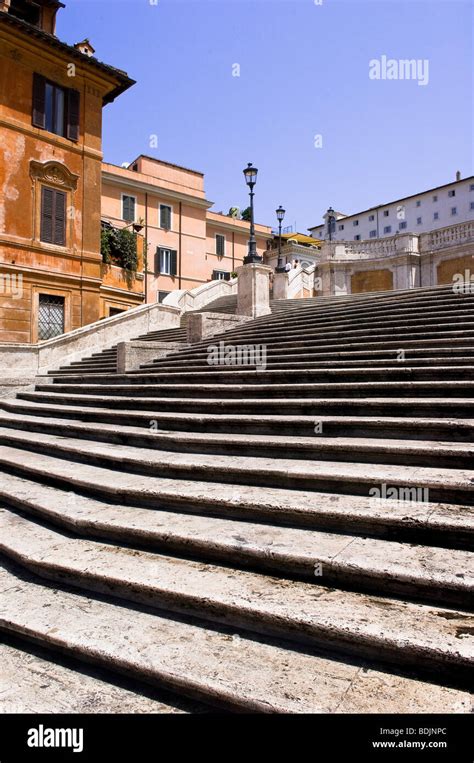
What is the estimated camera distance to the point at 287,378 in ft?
23.0

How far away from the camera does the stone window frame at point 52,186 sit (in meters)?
17.8

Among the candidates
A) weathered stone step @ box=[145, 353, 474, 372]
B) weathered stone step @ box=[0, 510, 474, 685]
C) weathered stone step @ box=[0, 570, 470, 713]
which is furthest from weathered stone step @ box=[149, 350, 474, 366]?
weathered stone step @ box=[0, 570, 470, 713]

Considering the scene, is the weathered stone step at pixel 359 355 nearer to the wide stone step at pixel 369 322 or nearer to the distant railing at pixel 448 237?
the wide stone step at pixel 369 322

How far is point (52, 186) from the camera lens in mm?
18344

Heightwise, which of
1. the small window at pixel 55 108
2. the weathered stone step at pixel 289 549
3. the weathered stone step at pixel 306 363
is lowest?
the weathered stone step at pixel 289 549

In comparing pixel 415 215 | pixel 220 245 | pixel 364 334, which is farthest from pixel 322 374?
pixel 415 215

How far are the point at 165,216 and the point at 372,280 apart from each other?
62.6ft

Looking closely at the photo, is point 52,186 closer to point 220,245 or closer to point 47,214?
point 47,214

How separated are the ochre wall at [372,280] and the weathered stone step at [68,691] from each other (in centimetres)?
2197

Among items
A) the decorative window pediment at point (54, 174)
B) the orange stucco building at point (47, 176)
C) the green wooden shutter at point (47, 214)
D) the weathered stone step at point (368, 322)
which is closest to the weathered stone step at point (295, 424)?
the weathered stone step at point (368, 322)

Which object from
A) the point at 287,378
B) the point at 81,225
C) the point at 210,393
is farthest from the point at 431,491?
the point at 81,225

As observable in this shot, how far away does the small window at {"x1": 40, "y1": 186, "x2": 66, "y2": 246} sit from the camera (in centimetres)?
1803

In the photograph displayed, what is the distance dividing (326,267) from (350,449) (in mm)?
20359
